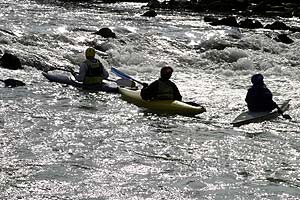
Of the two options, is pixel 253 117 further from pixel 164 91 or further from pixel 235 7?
pixel 235 7

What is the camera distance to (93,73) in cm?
1155

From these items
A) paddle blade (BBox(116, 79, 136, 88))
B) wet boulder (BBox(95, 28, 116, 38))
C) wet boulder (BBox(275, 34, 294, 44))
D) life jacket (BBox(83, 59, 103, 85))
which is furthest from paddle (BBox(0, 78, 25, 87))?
wet boulder (BBox(275, 34, 294, 44))

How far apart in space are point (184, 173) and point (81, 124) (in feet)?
8.82

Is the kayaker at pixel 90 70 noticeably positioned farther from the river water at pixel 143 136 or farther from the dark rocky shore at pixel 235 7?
the dark rocky shore at pixel 235 7

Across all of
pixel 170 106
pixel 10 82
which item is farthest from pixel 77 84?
pixel 170 106

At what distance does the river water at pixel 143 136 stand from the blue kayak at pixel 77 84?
6.7 inches

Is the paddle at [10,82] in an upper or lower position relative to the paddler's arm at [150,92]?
lower

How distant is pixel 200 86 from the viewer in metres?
12.7

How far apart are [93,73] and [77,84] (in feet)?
1.53

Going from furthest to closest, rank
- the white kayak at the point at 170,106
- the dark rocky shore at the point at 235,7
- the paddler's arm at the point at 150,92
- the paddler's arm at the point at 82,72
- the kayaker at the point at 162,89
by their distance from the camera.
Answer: the dark rocky shore at the point at 235,7 → the paddler's arm at the point at 82,72 → the paddler's arm at the point at 150,92 → the kayaker at the point at 162,89 → the white kayak at the point at 170,106

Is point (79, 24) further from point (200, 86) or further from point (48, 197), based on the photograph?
point (48, 197)


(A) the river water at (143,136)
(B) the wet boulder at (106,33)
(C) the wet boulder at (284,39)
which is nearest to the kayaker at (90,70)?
(A) the river water at (143,136)

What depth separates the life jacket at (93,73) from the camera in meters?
11.4

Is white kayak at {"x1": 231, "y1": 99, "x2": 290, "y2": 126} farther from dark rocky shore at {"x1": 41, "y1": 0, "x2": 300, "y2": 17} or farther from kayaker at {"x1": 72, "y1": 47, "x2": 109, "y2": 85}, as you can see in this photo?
dark rocky shore at {"x1": 41, "y1": 0, "x2": 300, "y2": 17}
